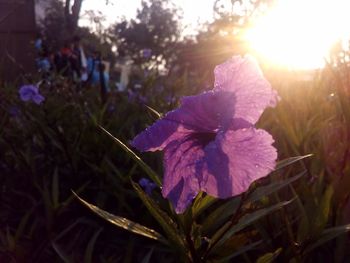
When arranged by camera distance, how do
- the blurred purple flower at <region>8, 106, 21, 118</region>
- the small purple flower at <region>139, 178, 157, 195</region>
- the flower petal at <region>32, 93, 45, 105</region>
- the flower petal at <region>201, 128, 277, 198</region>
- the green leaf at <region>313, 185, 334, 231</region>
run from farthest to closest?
the blurred purple flower at <region>8, 106, 21, 118</region>, the flower petal at <region>32, 93, 45, 105</region>, the small purple flower at <region>139, 178, 157, 195</region>, the green leaf at <region>313, 185, 334, 231</region>, the flower petal at <region>201, 128, 277, 198</region>

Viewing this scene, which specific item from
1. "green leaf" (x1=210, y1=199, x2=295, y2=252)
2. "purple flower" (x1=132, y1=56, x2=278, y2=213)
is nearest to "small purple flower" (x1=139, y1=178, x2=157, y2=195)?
"green leaf" (x1=210, y1=199, x2=295, y2=252)

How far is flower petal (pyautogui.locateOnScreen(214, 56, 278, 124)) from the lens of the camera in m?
0.60

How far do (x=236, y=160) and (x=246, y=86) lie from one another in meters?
0.11

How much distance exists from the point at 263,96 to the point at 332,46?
3.94 ft

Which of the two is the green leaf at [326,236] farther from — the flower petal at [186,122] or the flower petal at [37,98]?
the flower petal at [37,98]

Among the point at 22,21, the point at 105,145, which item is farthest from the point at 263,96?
the point at 22,21

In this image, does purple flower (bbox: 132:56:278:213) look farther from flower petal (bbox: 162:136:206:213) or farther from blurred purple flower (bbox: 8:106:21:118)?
blurred purple flower (bbox: 8:106:21:118)

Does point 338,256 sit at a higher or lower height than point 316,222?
lower

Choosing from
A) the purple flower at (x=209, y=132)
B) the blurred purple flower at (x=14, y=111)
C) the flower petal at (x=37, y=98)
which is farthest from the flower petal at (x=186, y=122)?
the blurred purple flower at (x=14, y=111)

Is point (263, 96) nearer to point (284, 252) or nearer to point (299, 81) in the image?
point (284, 252)

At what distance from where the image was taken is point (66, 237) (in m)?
1.60

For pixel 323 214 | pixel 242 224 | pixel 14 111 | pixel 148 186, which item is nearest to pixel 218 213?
pixel 242 224

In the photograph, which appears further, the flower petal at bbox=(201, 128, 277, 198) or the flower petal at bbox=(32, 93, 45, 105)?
the flower petal at bbox=(32, 93, 45, 105)

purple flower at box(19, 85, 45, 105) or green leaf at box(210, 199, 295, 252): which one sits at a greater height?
green leaf at box(210, 199, 295, 252)
